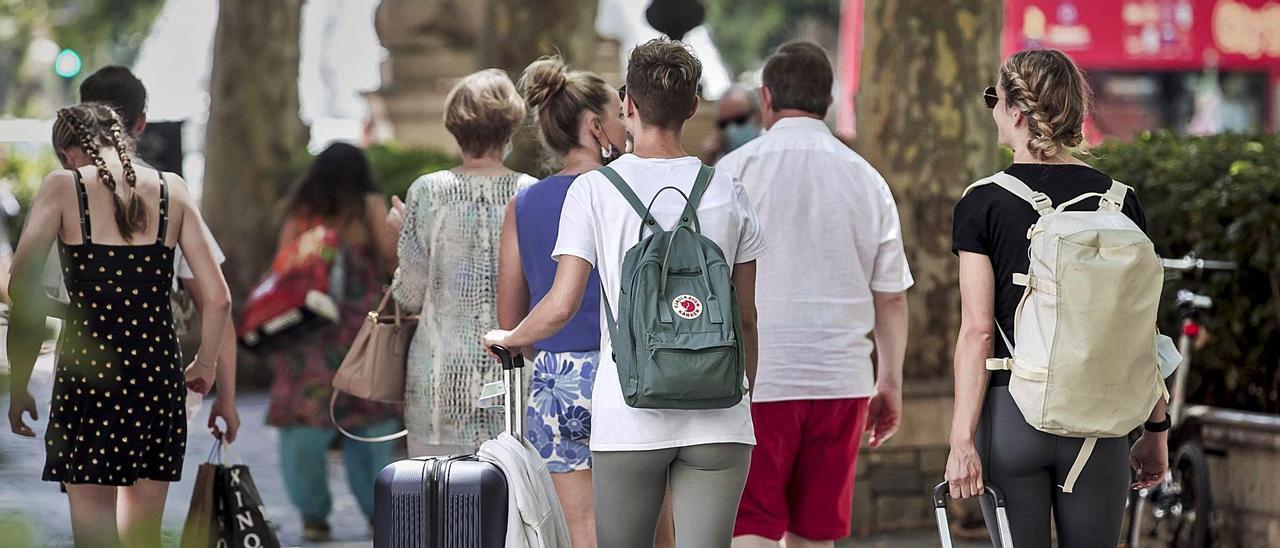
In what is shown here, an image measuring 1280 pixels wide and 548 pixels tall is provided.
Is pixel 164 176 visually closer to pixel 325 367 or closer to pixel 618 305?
pixel 618 305

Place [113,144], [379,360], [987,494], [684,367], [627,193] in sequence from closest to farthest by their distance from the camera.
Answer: [684,367] → [987,494] → [627,193] → [113,144] → [379,360]

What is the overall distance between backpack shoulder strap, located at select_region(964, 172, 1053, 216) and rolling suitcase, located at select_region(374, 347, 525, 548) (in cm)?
127

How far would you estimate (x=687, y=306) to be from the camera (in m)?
3.58

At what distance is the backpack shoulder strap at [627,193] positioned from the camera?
3.74 m

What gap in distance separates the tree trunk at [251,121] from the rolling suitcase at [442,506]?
1232 centimetres

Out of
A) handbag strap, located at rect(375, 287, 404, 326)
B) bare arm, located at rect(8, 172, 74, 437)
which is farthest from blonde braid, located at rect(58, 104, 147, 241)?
bare arm, located at rect(8, 172, 74, 437)

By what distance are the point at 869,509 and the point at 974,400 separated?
13.7 feet

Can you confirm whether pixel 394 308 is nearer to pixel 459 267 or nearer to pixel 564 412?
pixel 459 267

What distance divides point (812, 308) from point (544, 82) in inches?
41.2

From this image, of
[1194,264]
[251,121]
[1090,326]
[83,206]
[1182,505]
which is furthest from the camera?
[251,121]

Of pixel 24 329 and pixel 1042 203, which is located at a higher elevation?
pixel 1042 203

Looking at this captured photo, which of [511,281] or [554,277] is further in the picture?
[511,281]

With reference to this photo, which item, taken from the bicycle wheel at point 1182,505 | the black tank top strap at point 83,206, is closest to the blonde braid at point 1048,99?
the black tank top strap at point 83,206

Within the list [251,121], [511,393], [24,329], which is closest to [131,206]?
[511,393]
